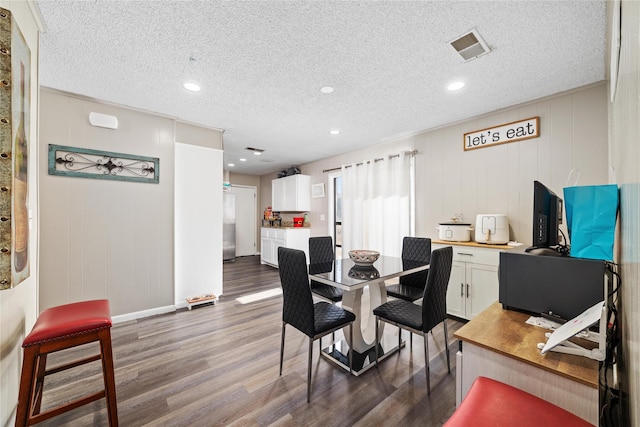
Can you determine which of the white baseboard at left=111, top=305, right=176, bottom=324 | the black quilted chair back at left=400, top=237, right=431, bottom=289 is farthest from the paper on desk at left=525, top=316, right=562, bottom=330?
the white baseboard at left=111, top=305, right=176, bottom=324

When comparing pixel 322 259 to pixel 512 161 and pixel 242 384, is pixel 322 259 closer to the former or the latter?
pixel 242 384

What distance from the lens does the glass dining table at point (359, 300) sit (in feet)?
6.41

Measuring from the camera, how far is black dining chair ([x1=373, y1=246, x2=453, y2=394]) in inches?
68.6

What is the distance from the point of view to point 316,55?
1946 mm

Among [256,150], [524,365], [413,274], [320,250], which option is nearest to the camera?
[524,365]

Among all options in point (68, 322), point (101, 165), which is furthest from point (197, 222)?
point (68, 322)

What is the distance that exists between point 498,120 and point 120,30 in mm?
3675

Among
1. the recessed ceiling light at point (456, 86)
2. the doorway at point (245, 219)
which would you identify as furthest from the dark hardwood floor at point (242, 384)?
the doorway at point (245, 219)

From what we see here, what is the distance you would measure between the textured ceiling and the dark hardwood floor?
246 centimetres

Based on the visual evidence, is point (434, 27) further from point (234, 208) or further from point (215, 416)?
point (234, 208)

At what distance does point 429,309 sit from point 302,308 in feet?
2.93

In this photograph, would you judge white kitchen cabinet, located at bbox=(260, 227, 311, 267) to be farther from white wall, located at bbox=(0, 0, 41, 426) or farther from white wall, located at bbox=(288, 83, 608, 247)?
white wall, located at bbox=(0, 0, 41, 426)

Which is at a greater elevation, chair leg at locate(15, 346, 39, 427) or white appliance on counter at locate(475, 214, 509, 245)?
white appliance on counter at locate(475, 214, 509, 245)

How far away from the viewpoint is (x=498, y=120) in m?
3.00
